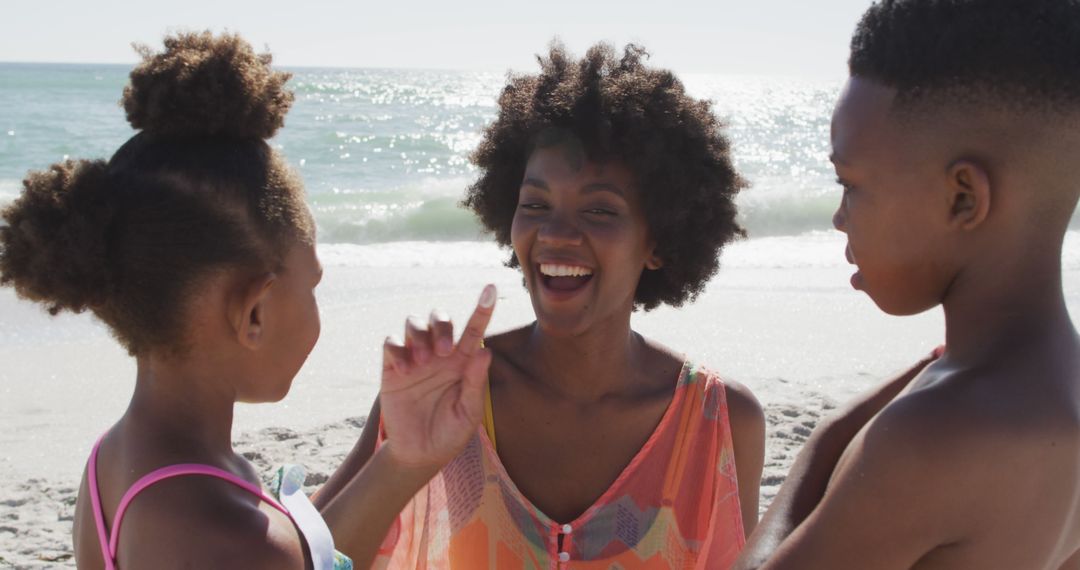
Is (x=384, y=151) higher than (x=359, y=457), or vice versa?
(x=359, y=457)

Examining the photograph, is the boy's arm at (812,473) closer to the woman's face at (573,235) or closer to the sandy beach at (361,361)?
the woman's face at (573,235)

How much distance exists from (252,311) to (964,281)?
4.16 feet

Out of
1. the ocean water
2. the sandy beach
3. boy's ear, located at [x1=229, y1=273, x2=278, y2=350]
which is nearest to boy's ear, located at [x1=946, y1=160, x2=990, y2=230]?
boy's ear, located at [x1=229, y1=273, x2=278, y2=350]

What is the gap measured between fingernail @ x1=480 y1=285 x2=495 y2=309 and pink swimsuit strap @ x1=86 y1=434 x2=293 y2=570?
0.54 meters

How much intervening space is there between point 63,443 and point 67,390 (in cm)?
90

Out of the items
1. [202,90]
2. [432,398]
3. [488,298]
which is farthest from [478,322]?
[202,90]

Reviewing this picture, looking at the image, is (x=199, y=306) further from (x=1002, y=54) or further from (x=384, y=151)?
(x=384, y=151)

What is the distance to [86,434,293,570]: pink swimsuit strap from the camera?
1.89 m

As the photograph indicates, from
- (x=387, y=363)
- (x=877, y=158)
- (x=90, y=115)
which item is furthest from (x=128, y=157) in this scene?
(x=90, y=115)

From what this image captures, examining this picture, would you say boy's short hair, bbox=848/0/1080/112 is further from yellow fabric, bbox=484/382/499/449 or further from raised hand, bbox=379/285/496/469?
yellow fabric, bbox=484/382/499/449

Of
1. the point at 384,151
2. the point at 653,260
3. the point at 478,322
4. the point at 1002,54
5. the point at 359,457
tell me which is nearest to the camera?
the point at 1002,54

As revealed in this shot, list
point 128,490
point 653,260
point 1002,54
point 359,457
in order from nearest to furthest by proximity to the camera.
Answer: point 1002,54, point 128,490, point 359,457, point 653,260

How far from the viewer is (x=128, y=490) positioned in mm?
1897

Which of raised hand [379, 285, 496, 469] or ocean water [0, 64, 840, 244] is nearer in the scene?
raised hand [379, 285, 496, 469]
